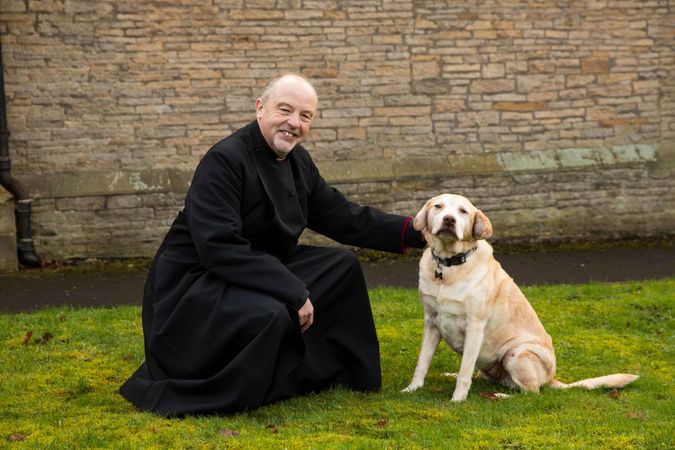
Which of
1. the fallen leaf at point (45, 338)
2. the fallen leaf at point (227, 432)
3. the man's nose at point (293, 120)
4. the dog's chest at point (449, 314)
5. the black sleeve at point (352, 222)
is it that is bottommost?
the fallen leaf at point (45, 338)

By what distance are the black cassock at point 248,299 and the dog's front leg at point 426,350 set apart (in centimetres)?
22

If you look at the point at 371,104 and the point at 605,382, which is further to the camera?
the point at 371,104

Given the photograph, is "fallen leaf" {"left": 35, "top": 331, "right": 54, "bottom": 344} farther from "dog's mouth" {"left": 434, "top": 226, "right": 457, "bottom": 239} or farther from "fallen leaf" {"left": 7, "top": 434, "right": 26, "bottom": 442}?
"dog's mouth" {"left": 434, "top": 226, "right": 457, "bottom": 239}

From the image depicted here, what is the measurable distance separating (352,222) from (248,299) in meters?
1.12

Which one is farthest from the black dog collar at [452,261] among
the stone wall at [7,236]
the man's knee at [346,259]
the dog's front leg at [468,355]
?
the stone wall at [7,236]

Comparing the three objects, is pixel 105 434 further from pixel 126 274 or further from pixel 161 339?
pixel 126 274

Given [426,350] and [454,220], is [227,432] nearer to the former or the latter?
[426,350]

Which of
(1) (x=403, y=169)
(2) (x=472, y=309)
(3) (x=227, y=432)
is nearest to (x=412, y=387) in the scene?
(2) (x=472, y=309)

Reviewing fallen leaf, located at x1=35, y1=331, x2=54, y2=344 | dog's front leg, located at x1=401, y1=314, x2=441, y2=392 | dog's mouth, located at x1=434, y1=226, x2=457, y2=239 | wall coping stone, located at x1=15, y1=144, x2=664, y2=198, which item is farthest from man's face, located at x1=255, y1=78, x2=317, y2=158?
wall coping stone, located at x1=15, y1=144, x2=664, y2=198

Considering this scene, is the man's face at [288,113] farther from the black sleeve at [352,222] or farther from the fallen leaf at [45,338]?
the fallen leaf at [45,338]

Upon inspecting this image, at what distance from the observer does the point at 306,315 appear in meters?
5.24

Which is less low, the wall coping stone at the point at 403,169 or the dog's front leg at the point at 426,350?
the wall coping stone at the point at 403,169

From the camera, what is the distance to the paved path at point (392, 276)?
944cm

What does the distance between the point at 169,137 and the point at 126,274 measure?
5.53ft
